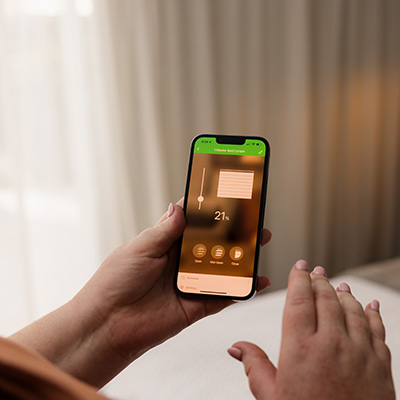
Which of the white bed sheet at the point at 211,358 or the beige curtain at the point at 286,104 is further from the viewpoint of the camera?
the beige curtain at the point at 286,104

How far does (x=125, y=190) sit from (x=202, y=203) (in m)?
1.14

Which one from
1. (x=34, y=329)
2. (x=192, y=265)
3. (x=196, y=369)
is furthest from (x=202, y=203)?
(x=196, y=369)

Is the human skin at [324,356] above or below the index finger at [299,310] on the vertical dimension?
below

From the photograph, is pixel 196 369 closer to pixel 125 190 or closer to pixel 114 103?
pixel 125 190

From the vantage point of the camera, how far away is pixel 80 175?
1.91 m

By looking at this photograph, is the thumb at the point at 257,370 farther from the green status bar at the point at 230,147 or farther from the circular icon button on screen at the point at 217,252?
the green status bar at the point at 230,147

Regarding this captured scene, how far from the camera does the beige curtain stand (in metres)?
1.99

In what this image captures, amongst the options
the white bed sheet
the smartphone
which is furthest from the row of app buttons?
the white bed sheet

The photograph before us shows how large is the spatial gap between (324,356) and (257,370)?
97mm

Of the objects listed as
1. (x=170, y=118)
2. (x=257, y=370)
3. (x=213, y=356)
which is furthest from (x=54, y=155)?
(x=257, y=370)

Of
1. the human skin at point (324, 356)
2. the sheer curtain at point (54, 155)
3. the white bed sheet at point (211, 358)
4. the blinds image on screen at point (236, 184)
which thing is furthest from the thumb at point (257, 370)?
the sheer curtain at point (54, 155)

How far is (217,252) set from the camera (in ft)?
2.85

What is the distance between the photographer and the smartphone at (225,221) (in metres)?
0.85

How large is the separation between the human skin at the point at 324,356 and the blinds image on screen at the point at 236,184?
0.97ft
